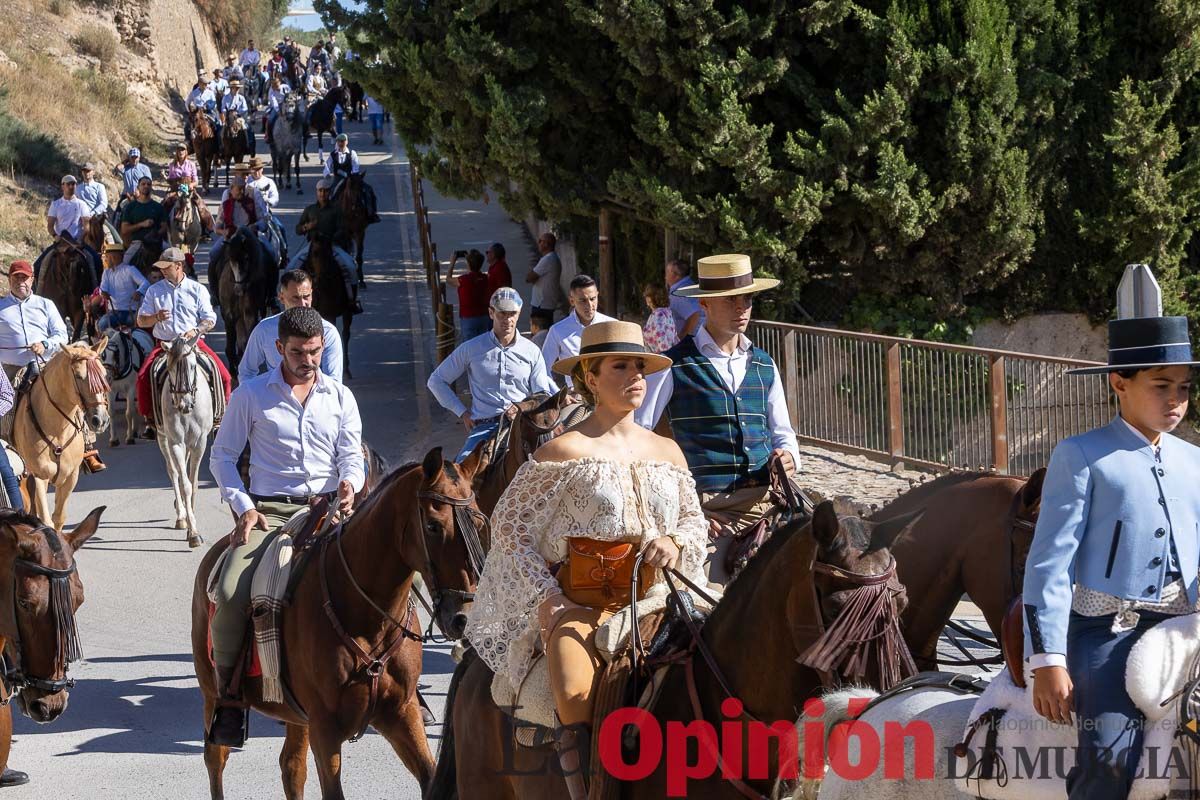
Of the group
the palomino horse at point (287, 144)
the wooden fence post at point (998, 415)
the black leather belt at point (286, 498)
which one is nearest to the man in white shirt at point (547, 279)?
the wooden fence post at point (998, 415)

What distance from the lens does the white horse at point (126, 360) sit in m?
18.0

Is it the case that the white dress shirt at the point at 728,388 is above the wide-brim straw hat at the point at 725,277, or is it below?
below

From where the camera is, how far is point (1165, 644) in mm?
4082

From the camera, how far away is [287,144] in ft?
128

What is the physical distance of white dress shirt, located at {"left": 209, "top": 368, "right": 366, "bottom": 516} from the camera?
7.71 meters

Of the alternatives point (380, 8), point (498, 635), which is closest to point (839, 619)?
point (498, 635)

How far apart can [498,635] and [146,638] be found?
274 inches

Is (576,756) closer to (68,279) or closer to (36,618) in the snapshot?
(36,618)

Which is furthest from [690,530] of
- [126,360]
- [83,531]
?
[126,360]

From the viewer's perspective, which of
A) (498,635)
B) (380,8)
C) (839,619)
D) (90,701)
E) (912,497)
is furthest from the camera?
(380,8)

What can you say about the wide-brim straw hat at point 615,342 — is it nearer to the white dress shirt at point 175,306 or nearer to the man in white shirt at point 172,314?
the man in white shirt at point 172,314

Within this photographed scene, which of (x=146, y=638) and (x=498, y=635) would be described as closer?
(x=498, y=635)

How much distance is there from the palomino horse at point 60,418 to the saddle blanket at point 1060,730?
38.8 feet

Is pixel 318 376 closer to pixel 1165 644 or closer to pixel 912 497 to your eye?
pixel 912 497
